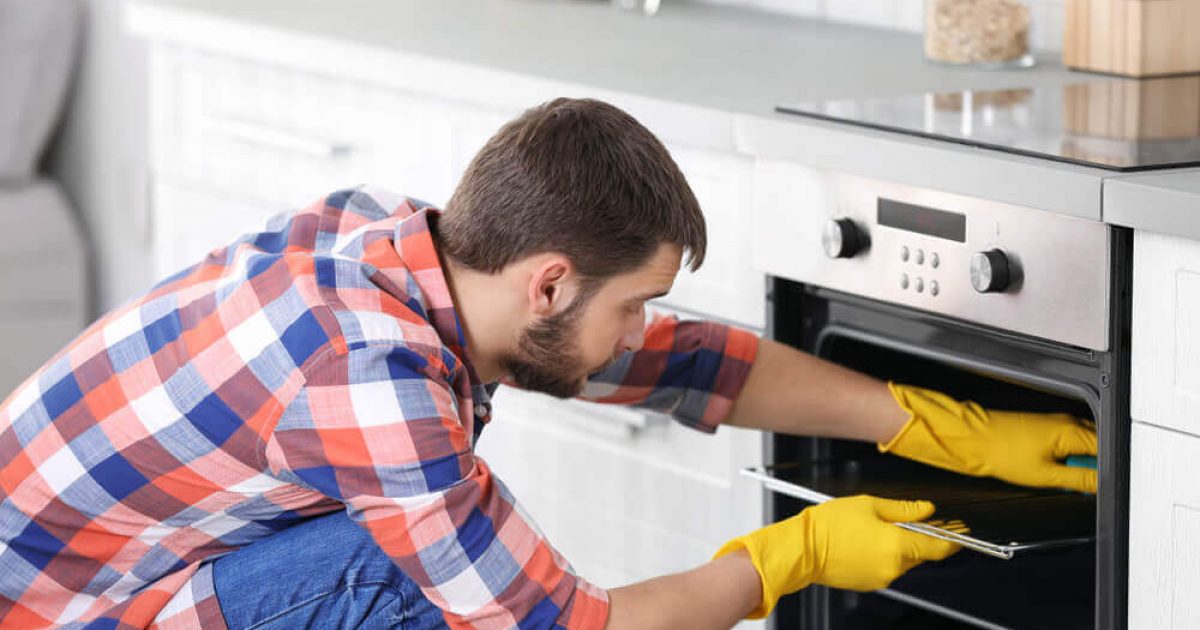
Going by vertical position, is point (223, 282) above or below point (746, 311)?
above

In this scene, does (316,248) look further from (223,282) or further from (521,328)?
(521,328)

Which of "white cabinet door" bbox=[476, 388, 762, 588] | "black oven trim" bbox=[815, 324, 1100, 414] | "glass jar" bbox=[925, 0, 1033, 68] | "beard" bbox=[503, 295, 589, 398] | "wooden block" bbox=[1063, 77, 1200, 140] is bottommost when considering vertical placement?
"white cabinet door" bbox=[476, 388, 762, 588]

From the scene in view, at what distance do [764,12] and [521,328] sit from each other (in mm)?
1484

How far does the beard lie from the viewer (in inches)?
62.9

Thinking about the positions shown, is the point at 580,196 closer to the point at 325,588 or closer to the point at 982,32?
the point at 325,588

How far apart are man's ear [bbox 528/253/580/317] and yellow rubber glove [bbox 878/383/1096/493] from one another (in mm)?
444

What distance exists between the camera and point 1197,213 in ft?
4.75

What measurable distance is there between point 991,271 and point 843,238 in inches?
7.6

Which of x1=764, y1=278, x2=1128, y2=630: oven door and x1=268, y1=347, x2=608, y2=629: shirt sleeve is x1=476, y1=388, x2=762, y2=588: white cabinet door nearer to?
x1=764, y1=278, x2=1128, y2=630: oven door

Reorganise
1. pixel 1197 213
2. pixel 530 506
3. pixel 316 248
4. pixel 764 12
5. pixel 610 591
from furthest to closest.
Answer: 1. pixel 764 12
2. pixel 530 506
3. pixel 316 248
4. pixel 610 591
5. pixel 1197 213

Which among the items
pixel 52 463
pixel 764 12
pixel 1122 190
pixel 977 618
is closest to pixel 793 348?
pixel 977 618

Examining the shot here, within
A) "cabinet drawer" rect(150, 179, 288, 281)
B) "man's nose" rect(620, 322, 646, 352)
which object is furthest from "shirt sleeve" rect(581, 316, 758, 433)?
"cabinet drawer" rect(150, 179, 288, 281)

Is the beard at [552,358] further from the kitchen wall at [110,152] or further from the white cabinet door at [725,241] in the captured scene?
the kitchen wall at [110,152]

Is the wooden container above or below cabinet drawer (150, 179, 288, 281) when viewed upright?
above
